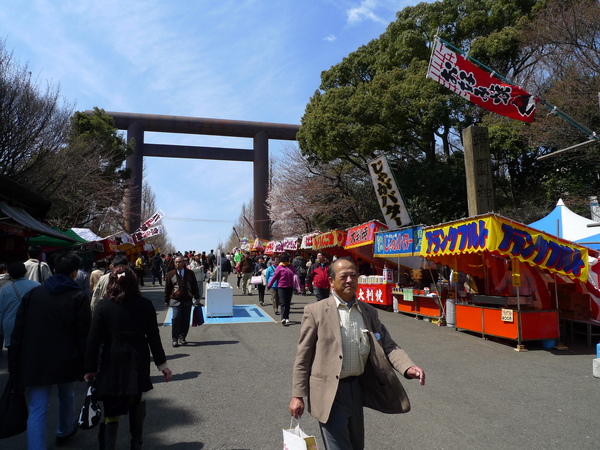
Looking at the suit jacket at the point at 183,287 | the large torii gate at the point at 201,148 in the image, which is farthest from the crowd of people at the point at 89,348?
the large torii gate at the point at 201,148

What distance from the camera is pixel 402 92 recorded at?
19484 mm

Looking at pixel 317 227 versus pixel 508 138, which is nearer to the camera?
pixel 508 138

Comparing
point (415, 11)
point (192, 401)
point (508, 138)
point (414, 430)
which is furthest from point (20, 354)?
point (415, 11)

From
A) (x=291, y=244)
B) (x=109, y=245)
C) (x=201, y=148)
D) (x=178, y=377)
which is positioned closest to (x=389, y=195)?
(x=178, y=377)

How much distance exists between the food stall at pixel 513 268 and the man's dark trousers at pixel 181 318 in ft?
18.2

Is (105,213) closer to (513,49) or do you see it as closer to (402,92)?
(402,92)

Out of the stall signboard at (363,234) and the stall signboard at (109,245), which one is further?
the stall signboard at (109,245)

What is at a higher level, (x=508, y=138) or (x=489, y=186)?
(x=508, y=138)

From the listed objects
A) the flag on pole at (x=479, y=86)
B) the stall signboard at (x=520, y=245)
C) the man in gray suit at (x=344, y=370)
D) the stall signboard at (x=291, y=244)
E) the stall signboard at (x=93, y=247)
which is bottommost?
the man in gray suit at (x=344, y=370)

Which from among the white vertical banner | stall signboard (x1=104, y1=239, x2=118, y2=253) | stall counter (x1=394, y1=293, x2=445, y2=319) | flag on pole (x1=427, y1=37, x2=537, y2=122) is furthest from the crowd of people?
stall signboard (x1=104, y1=239, x2=118, y2=253)

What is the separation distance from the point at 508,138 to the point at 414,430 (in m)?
16.2

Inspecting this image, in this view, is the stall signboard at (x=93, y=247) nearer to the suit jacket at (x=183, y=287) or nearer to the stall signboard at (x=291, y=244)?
the stall signboard at (x=291, y=244)

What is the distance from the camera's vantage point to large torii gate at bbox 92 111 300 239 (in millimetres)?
35562

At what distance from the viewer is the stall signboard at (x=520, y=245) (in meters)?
8.16
